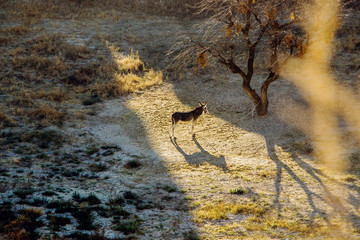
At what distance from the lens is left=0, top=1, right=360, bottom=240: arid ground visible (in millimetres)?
9039

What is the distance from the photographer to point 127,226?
8688 millimetres

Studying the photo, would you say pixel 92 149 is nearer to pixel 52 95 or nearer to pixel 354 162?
pixel 52 95

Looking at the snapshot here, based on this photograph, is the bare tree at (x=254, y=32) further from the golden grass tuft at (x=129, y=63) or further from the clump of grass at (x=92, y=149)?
the golden grass tuft at (x=129, y=63)

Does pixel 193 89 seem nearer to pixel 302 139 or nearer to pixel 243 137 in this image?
pixel 243 137

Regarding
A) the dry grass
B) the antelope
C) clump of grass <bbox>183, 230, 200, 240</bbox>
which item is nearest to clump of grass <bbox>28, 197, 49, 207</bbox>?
clump of grass <bbox>183, 230, 200, 240</bbox>

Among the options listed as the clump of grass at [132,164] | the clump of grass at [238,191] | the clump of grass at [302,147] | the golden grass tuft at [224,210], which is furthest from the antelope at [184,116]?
the golden grass tuft at [224,210]

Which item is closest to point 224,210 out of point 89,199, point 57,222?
point 89,199

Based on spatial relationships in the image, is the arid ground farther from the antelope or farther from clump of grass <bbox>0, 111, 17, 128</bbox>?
the antelope

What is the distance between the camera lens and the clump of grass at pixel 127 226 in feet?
28.2

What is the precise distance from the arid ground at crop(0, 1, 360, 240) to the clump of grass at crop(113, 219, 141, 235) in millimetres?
36

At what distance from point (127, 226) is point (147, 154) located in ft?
20.3

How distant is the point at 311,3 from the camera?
1688cm

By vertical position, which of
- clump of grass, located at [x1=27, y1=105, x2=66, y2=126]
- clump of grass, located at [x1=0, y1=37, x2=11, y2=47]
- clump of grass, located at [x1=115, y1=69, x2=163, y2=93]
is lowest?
clump of grass, located at [x1=27, y1=105, x2=66, y2=126]

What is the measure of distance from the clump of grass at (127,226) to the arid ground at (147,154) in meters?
0.04
